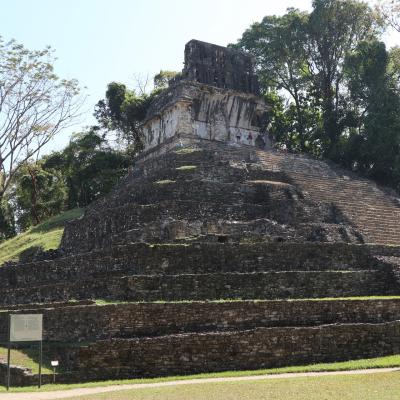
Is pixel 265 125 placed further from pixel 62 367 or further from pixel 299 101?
pixel 62 367

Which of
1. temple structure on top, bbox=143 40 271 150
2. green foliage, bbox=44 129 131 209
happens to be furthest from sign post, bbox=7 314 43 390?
green foliage, bbox=44 129 131 209

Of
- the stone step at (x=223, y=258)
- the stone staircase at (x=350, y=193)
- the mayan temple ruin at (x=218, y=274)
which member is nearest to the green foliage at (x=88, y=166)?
the mayan temple ruin at (x=218, y=274)

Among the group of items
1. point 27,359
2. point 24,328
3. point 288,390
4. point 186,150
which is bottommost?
point 27,359

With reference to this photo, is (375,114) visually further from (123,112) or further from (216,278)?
(216,278)

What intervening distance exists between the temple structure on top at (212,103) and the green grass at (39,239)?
5.85m

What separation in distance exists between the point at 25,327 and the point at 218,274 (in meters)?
5.00

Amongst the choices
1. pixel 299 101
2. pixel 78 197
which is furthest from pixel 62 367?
pixel 299 101

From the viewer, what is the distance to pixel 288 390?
392 inches

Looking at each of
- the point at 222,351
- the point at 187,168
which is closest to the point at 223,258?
the point at 222,351

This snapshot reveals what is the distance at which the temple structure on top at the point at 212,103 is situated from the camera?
2973 cm

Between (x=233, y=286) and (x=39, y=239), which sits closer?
(x=233, y=286)

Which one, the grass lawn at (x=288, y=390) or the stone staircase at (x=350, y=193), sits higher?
the stone staircase at (x=350, y=193)

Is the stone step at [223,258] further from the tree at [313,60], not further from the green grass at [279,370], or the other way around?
the tree at [313,60]

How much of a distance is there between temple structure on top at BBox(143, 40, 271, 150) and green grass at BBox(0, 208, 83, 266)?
5.85 m
